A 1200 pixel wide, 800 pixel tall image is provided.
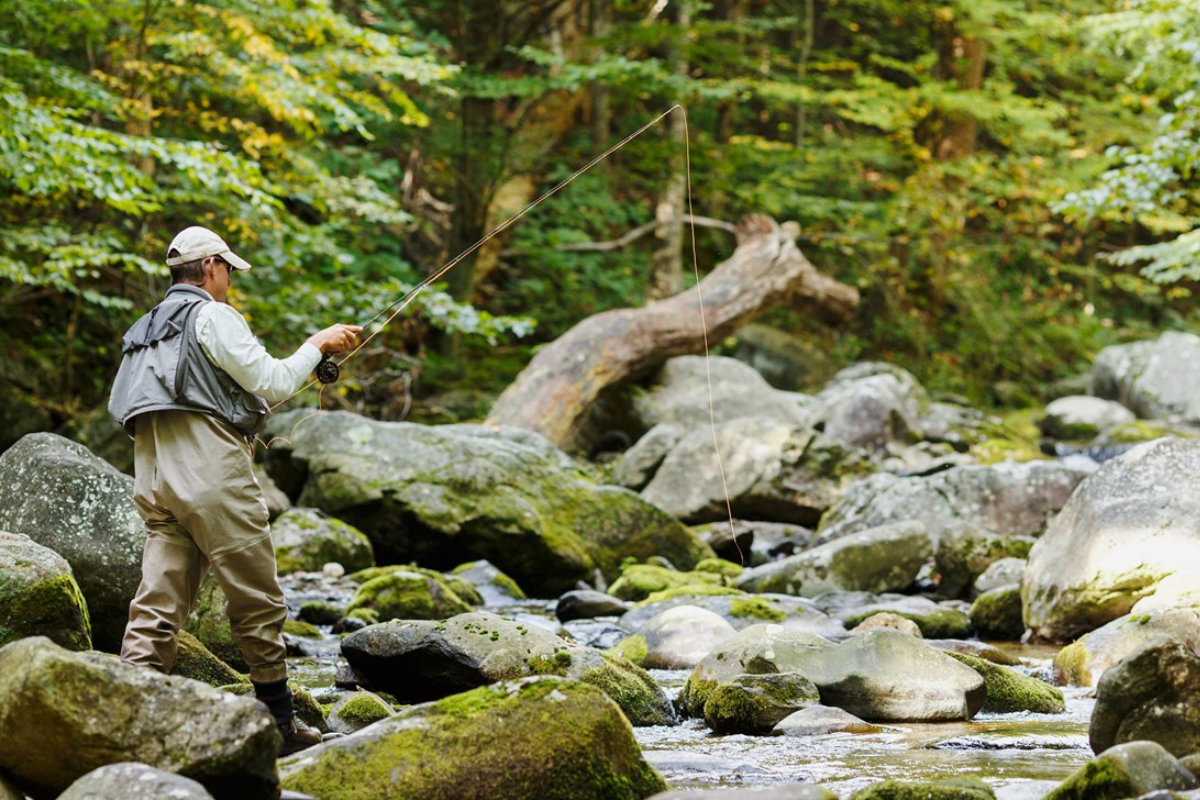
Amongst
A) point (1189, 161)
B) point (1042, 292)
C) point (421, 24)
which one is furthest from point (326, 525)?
point (1042, 292)

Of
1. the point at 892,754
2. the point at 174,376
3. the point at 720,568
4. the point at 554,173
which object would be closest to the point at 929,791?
the point at 892,754

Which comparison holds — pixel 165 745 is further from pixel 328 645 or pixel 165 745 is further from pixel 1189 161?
pixel 1189 161

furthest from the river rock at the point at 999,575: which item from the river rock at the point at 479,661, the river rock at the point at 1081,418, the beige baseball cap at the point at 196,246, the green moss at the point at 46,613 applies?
the river rock at the point at 1081,418

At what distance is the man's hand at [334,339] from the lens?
4.17 meters

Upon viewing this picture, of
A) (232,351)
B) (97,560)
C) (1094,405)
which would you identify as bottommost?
(1094,405)

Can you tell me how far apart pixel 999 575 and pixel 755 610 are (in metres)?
2.51

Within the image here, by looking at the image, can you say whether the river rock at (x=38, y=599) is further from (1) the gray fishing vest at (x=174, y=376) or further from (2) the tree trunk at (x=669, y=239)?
(2) the tree trunk at (x=669, y=239)

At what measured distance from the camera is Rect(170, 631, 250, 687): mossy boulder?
4.69 meters

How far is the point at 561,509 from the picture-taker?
30.9 ft

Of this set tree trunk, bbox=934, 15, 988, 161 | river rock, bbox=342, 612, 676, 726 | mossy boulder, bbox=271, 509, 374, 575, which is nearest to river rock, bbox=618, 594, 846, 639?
river rock, bbox=342, 612, 676, 726

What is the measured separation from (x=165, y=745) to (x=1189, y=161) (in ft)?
29.2

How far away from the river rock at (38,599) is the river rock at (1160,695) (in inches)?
145

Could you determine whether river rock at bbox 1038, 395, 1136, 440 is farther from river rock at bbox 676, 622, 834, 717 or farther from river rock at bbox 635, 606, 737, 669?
river rock at bbox 676, 622, 834, 717

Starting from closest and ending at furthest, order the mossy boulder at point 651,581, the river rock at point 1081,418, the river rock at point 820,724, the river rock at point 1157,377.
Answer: the river rock at point 820,724 < the mossy boulder at point 651,581 < the river rock at point 1081,418 < the river rock at point 1157,377
